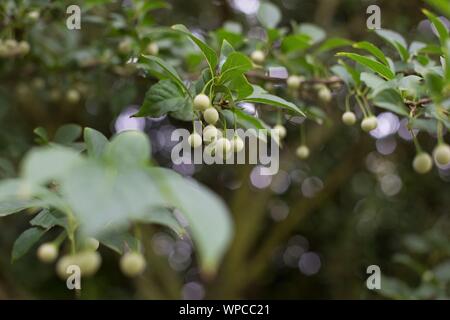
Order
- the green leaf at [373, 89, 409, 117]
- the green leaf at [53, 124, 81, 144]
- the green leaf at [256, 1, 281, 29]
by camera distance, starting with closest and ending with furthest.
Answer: the green leaf at [373, 89, 409, 117] < the green leaf at [53, 124, 81, 144] < the green leaf at [256, 1, 281, 29]

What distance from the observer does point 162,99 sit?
117 centimetres

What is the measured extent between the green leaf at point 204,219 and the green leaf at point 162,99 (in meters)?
0.55

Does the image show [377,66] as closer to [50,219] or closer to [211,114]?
[211,114]

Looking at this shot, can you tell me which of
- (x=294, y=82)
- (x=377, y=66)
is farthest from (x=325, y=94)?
(x=377, y=66)

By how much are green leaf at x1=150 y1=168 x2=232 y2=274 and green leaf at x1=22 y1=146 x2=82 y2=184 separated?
11 centimetres

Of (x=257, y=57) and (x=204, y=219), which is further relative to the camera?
(x=257, y=57)

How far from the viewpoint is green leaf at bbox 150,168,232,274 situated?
1.70ft

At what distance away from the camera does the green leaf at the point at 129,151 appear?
693mm

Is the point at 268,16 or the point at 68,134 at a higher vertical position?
the point at 268,16

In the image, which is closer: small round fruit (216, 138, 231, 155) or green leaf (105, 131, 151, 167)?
green leaf (105, 131, 151, 167)

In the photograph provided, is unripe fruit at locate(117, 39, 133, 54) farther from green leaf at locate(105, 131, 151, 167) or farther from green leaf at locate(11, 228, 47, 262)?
green leaf at locate(105, 131, 151, 167)

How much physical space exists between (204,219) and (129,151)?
224mm

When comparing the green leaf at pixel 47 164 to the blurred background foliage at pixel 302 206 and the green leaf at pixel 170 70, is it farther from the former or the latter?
the blurred background foliage at pixel 302 206

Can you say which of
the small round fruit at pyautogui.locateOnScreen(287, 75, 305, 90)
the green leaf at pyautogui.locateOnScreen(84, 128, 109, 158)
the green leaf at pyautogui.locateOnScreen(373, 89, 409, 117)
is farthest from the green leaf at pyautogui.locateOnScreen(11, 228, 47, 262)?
the small round fruit at pyautogui.locateOnScreen(287, 75, 305, 90)
